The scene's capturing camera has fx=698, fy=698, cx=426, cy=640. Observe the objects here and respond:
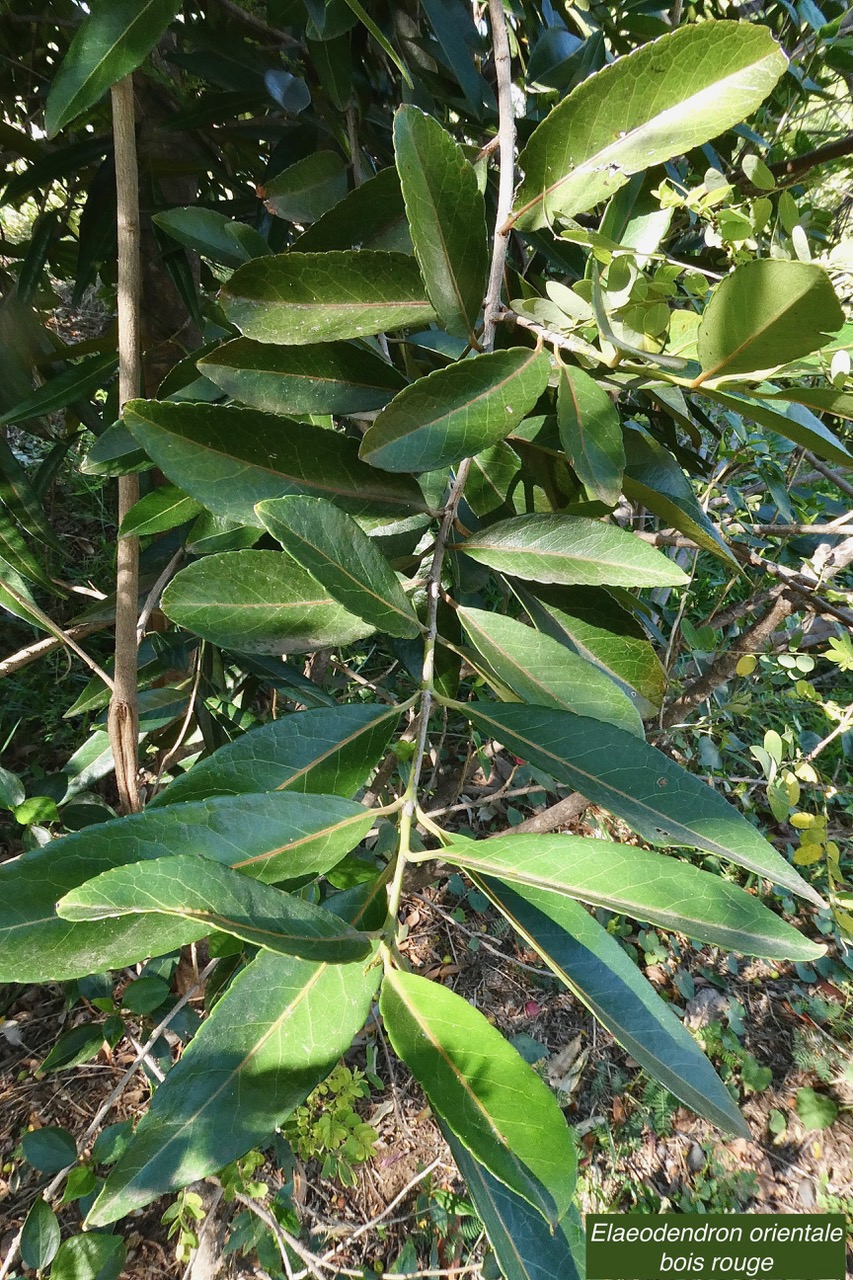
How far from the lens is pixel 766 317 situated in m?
0.34

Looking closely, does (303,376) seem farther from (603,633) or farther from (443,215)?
(603,633)

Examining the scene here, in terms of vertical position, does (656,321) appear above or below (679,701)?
above

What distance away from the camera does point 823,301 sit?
0.32 m

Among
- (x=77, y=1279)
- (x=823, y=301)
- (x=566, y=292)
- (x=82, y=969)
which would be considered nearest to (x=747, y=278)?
(x=823, y=301)

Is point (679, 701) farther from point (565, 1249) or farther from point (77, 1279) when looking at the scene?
point (77, 1279)

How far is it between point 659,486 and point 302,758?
37 centimetres

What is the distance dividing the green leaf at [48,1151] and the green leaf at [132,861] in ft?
2.09

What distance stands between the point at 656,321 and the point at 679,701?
2.99 feet

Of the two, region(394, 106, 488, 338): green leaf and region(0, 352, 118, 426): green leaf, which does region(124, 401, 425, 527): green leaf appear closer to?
region(394, 106, 488, 338): green leaf

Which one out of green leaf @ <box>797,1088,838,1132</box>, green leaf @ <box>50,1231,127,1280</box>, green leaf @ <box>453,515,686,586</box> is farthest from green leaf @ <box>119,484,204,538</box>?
green leaf @ <box>797,1088,838,1132</box>

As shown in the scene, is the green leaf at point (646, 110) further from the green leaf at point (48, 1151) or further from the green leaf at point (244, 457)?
the green leaf at point (48, 1151)

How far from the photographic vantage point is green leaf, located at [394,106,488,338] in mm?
422

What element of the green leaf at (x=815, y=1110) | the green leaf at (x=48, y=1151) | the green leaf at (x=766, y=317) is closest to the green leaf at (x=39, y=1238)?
the green leaf at (x=48, y=1151)

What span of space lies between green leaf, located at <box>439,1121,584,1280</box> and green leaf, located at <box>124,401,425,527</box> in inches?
15.2
